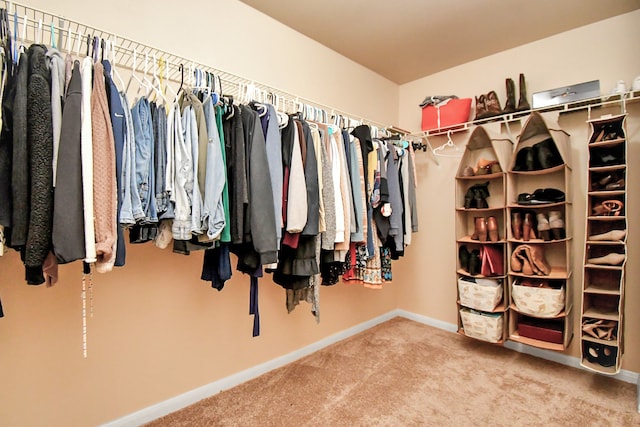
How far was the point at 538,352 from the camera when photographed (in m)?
2.47

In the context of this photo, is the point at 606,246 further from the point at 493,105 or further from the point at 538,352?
the point at 493,105

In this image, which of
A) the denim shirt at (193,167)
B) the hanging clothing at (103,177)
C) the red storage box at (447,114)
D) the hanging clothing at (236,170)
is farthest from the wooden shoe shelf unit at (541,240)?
the hanging clothing at (103,177)

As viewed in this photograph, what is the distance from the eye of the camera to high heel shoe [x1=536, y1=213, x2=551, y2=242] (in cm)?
218

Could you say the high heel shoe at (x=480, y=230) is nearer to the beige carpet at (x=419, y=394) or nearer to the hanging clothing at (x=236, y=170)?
the beige carpet at (x=419, y=394)

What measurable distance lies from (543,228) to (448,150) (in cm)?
115

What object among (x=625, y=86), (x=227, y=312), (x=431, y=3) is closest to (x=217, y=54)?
(x=431, y=3)

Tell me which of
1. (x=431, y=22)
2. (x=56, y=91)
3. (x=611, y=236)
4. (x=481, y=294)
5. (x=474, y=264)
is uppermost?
(x=431, y=22)

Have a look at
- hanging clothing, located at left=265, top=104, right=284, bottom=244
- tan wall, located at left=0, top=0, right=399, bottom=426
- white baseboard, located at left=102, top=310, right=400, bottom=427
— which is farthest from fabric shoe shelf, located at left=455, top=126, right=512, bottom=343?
hanging clothing, located at left=265, top=104, right=284, bottom=244

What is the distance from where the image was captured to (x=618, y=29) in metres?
2.16

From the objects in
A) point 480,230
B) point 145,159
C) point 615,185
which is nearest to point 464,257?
point 480,230

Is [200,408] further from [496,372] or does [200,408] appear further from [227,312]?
[496,372]

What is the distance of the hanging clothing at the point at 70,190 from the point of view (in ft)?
3.00

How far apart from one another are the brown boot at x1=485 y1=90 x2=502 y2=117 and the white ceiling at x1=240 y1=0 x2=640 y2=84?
16.9 inches

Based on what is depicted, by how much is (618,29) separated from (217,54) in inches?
110
